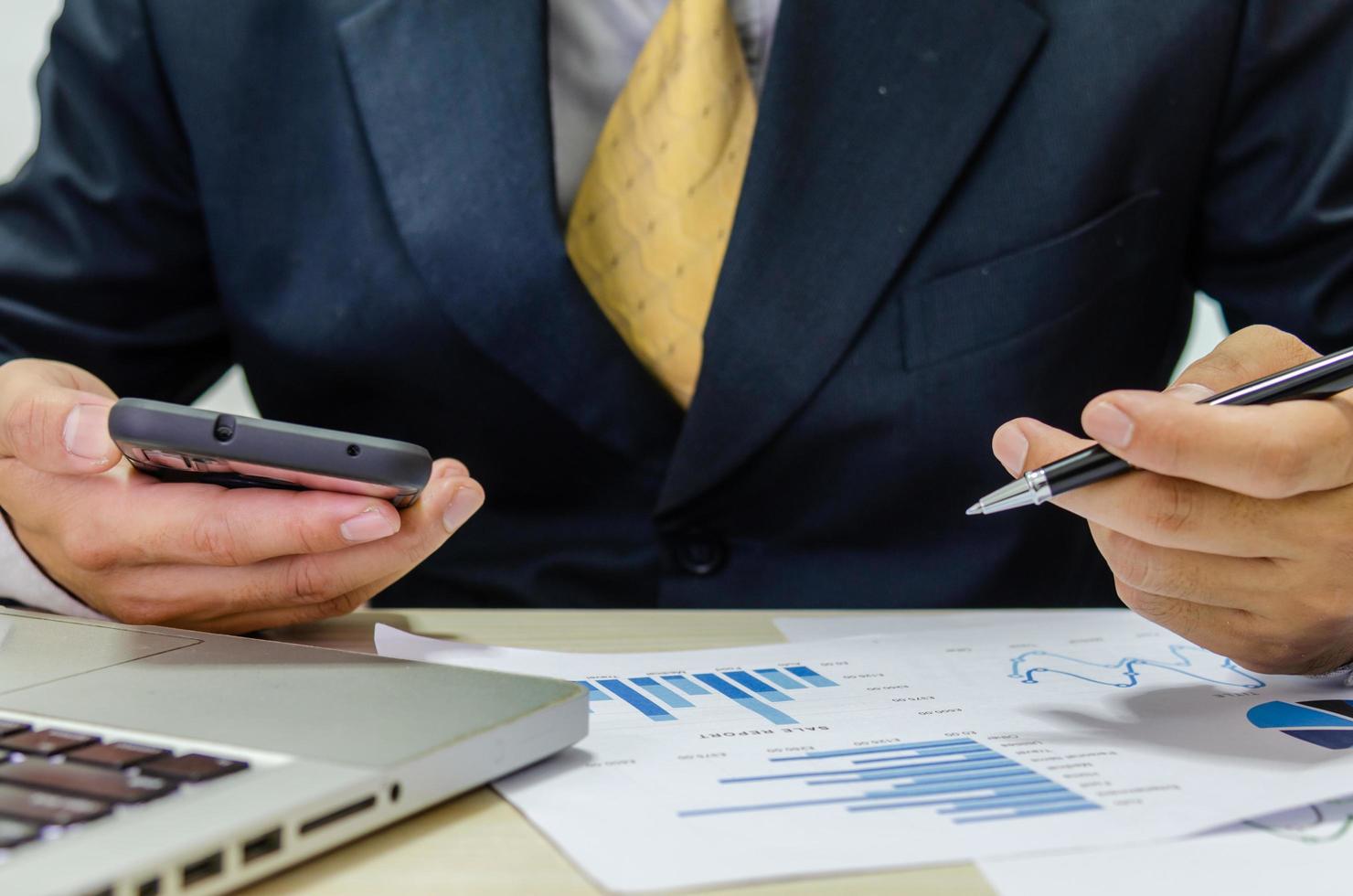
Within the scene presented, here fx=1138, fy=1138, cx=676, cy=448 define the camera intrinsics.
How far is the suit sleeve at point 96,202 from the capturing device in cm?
71

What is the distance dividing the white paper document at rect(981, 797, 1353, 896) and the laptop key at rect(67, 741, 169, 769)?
0.65 ft

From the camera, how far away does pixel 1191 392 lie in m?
0.40

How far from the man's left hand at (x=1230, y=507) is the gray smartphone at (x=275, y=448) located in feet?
0.70

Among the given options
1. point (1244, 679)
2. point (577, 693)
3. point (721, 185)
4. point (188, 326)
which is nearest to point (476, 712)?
point (577, 693)

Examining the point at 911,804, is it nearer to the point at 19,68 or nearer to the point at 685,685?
the point at 685,685

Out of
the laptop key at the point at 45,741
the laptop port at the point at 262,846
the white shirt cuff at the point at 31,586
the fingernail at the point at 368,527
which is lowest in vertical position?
the laptop port at the point at 262,846

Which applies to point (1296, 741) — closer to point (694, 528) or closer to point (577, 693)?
point (577, 693)

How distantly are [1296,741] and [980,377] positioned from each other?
33cm

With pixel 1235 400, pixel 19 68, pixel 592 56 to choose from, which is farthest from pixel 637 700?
pixel 19 68

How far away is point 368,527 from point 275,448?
0.05 metres

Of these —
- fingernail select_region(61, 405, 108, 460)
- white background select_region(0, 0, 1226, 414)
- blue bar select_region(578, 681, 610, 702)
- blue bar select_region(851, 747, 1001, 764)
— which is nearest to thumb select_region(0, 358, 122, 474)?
fingernail select_region(61, 405, 108, 460)

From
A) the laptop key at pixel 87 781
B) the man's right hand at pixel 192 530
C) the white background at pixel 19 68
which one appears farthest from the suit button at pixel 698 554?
the white background at pixel 19 68

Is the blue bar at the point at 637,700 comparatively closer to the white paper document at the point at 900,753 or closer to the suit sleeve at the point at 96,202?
the white paper document at the point at 900,753

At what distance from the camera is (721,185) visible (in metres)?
0.65
